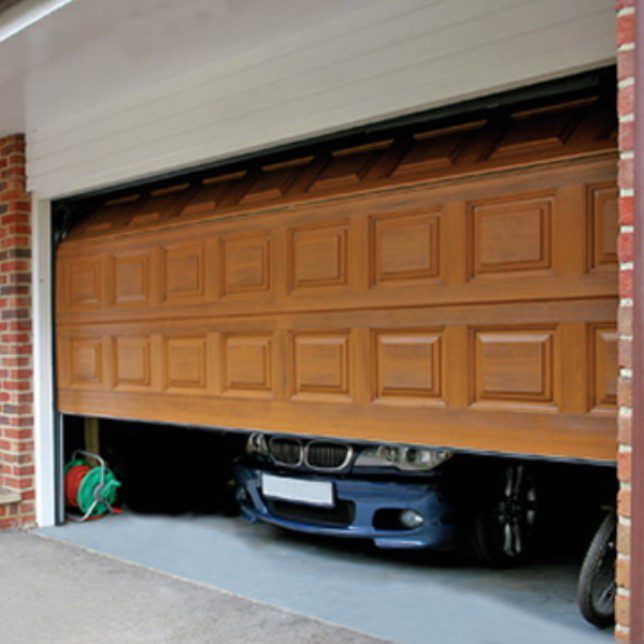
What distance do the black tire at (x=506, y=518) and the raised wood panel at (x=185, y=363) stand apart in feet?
6.64

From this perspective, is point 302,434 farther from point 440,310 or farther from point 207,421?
point 440,310

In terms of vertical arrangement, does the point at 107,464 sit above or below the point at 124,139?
below

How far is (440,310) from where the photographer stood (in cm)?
422

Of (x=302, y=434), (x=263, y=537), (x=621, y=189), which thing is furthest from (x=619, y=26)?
(x=263, y=537)

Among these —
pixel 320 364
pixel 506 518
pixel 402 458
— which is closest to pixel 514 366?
pixel 320 364

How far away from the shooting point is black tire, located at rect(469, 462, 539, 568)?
4984 mm

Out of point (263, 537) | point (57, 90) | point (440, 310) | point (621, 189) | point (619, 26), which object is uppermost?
point (57, 90)

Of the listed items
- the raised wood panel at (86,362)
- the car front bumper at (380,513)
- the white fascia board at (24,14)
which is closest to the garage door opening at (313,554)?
the car front bumper at (380,513)

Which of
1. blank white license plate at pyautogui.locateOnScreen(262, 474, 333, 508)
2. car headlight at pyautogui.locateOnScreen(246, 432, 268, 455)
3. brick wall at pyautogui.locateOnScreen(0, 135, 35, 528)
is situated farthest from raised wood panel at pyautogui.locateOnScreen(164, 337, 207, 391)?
brick wall at pyautogui.locateOnScreen(0, 135, 35, 528)

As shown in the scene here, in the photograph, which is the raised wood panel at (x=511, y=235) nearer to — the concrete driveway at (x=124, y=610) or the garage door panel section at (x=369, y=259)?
the garage door panel section at (x=369, y=259)

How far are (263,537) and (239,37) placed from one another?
3.47 m

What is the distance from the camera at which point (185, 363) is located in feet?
18.6

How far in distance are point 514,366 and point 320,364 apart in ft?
4.23

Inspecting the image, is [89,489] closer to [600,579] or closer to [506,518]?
[506,518]
